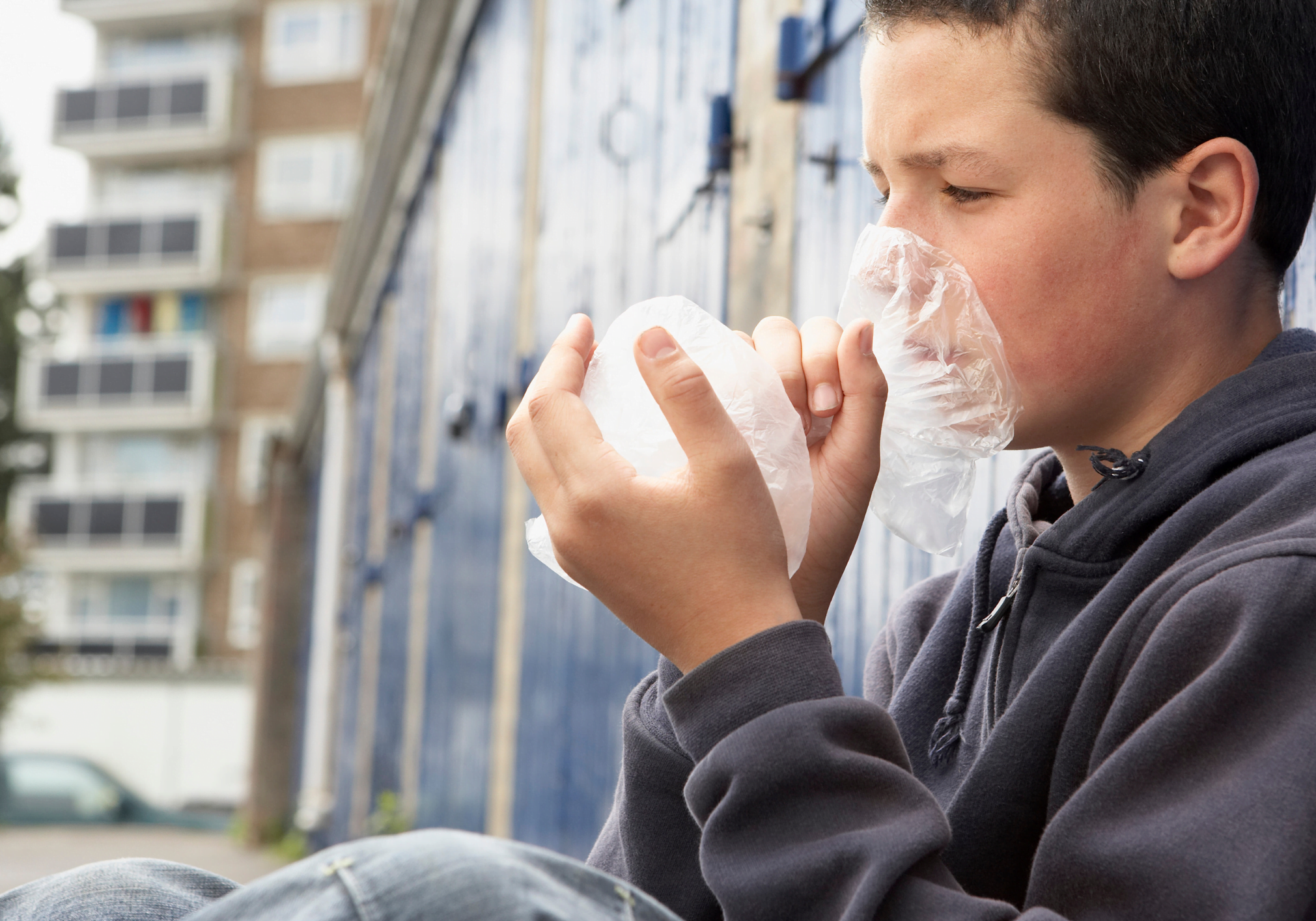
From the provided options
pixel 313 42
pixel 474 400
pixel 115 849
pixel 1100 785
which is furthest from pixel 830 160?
pixel 313 42

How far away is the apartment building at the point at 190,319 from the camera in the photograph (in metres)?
30.4

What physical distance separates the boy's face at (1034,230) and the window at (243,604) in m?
30.1

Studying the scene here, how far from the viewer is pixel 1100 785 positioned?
0.99 m

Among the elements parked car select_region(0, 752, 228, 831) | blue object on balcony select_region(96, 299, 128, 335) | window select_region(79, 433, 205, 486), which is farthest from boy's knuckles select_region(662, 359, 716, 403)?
blue object on balcony select_region(96, 299, 128, 335)

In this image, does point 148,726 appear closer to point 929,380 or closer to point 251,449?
point 251,449

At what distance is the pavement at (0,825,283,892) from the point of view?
10445 millimetres

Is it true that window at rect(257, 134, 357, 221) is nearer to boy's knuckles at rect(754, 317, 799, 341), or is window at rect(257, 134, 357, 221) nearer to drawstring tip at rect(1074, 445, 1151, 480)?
boy's knuckles at rect(754, 317, 799, 341)

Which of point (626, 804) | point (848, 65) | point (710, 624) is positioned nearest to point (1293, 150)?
point (710, 624)

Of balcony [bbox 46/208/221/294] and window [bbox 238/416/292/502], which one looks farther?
balcony [bbox 46/208/221/294]

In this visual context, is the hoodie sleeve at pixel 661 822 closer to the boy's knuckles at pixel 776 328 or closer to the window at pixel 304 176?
the boy's knuckles at pixel 776 328

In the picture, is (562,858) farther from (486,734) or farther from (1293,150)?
(486,734)

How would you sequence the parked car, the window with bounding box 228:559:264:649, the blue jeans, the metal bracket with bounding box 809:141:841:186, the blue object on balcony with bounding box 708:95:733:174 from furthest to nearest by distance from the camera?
the window with bounding box 228:559:264:649, the parked car, the blue object on balcony with bounding box 708:95:733:174, the metal bracket with bounding box 809:141:841:186, the blue jeans

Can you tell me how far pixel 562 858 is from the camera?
980 millimetres

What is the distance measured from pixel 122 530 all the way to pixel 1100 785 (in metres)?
31.8
